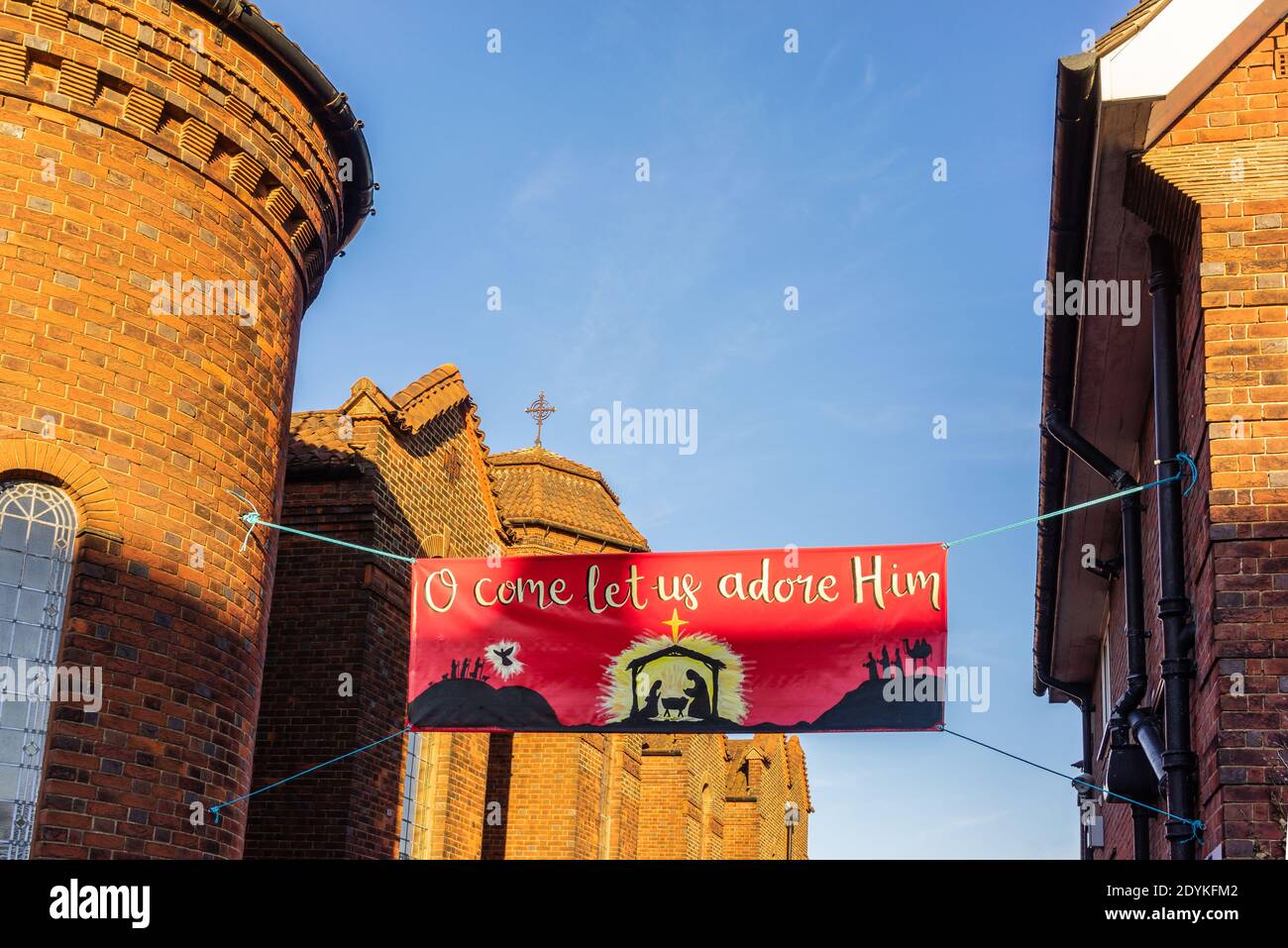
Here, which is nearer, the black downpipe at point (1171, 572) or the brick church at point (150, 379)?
the black downpipe at point (1171, 572)

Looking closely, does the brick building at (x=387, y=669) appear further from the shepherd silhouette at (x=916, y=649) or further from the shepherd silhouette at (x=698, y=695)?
the shepherd silhouette at (x=916, y=649)

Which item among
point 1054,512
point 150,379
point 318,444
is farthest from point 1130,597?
point 318,444

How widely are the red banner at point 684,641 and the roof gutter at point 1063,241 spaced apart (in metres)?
2.33

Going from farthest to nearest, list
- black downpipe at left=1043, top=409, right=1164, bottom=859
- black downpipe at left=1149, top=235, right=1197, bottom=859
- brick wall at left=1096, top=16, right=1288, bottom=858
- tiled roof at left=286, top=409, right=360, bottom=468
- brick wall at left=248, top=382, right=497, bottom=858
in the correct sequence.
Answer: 1. tiled roof at left=286, top=409, right=360, bottom=468
2. brick wall at left=248, top=382, right=497, bottom=858
3. black downpipe at left=1043, top=409, right=1164, bottom=859
4. black downpipe at left=1149, top=235, right=1197, bottom=859
5. brick wall at left=1096, top=16, right=1288, bottom=858

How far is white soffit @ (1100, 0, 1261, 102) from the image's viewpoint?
7902mm

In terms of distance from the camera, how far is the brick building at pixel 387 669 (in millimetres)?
14031

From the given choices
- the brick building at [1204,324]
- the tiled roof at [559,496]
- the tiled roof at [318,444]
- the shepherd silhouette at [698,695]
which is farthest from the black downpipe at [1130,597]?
the tiled roof at [559,496]

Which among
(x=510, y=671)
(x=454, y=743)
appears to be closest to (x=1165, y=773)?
(x=510, y=671)

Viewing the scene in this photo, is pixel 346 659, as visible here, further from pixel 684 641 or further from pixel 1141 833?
pixel 1141 833

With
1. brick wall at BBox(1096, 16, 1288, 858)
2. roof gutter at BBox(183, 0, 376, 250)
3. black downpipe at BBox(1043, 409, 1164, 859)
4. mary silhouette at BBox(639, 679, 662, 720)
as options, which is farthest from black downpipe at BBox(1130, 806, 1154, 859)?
roof gutter at BBox(183, 0, 376, 250)

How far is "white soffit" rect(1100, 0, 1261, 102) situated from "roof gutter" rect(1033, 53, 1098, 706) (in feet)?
0.51

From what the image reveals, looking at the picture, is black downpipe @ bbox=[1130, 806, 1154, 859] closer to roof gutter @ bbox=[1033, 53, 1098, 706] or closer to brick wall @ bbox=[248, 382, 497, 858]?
roof gutter @ bbox=[1033, 53, 1098, 706]
